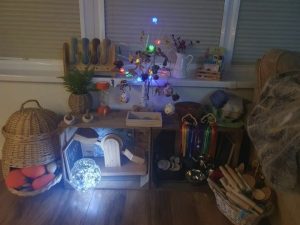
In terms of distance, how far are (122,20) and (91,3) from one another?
238mm

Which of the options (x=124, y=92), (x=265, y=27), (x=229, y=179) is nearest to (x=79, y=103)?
(x=124, y=92)

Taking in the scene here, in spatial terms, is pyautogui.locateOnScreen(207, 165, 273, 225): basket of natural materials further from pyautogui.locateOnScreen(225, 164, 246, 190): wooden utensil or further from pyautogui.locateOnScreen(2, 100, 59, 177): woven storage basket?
pyautogui.locateOnScreen(2, 100, 59, 177): woven storage basket

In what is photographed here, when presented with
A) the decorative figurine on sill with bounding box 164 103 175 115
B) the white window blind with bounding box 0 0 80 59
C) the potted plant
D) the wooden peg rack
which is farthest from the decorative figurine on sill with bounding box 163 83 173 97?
the white window blind with bounding box 0 0 80 59

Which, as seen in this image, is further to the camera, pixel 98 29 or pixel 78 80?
pixel 98 29

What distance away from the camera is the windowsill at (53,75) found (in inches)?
73.2

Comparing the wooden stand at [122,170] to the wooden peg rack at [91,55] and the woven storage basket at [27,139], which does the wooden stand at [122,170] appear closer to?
the woven storage basket at [27,139]

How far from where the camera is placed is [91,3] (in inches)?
72.4

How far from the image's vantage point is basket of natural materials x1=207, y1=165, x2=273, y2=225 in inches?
56.7

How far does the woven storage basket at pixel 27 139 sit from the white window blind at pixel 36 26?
0.52m

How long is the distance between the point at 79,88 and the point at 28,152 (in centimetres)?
52

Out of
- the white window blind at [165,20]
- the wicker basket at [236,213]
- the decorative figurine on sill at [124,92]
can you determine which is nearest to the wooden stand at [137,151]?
the decorative figurine on sill at [124,92]

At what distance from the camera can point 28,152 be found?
5.53 ft

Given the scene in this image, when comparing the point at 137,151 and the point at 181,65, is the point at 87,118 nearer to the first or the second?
the point at 137,151

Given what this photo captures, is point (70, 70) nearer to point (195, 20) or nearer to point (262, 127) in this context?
point (195, 20)
